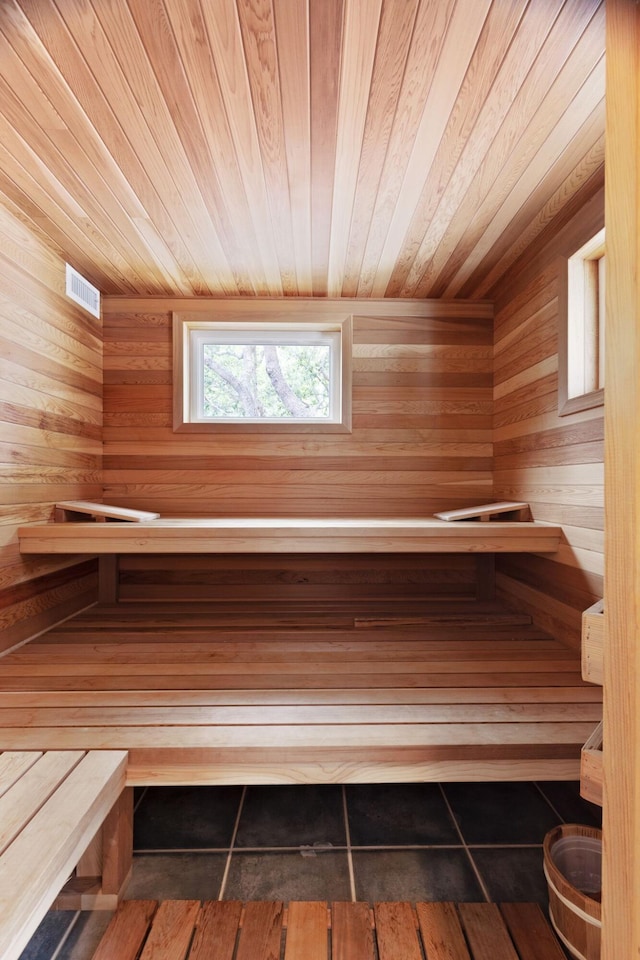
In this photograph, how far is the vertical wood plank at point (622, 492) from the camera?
0.77 metres

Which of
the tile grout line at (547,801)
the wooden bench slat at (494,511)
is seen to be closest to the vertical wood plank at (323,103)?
the wooden bench slat at (494,511)

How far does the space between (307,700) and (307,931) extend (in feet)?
1.89

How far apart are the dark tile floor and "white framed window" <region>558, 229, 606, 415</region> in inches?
62.1

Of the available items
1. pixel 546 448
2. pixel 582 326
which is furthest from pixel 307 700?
pixel 582 326

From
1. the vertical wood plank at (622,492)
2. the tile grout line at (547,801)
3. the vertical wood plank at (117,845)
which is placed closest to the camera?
the vertical wood plank at (622,492)

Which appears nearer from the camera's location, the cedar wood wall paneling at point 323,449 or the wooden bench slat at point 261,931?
the wooden bench slat at point 261,931

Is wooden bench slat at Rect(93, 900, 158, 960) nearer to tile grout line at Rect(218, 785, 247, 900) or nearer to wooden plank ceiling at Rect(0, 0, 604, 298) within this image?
tile grout line at Rect(218, 785, 247, 900)

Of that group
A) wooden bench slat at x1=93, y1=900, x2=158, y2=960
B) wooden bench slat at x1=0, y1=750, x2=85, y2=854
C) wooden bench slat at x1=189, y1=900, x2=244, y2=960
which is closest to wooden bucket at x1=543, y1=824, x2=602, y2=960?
wooden bench slat at x1=189, y1=900, x2=244, y2=960

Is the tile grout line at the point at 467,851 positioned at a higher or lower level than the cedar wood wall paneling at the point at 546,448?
lower

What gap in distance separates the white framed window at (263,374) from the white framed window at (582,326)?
4.13 feet

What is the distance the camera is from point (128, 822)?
1.47 meters

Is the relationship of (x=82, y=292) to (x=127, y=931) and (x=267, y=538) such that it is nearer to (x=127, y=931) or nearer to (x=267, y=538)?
(x=267, y=538)

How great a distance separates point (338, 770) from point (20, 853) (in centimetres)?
79

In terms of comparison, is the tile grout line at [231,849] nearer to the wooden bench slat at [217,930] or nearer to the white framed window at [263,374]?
the wooden bench slat at [217,930]
